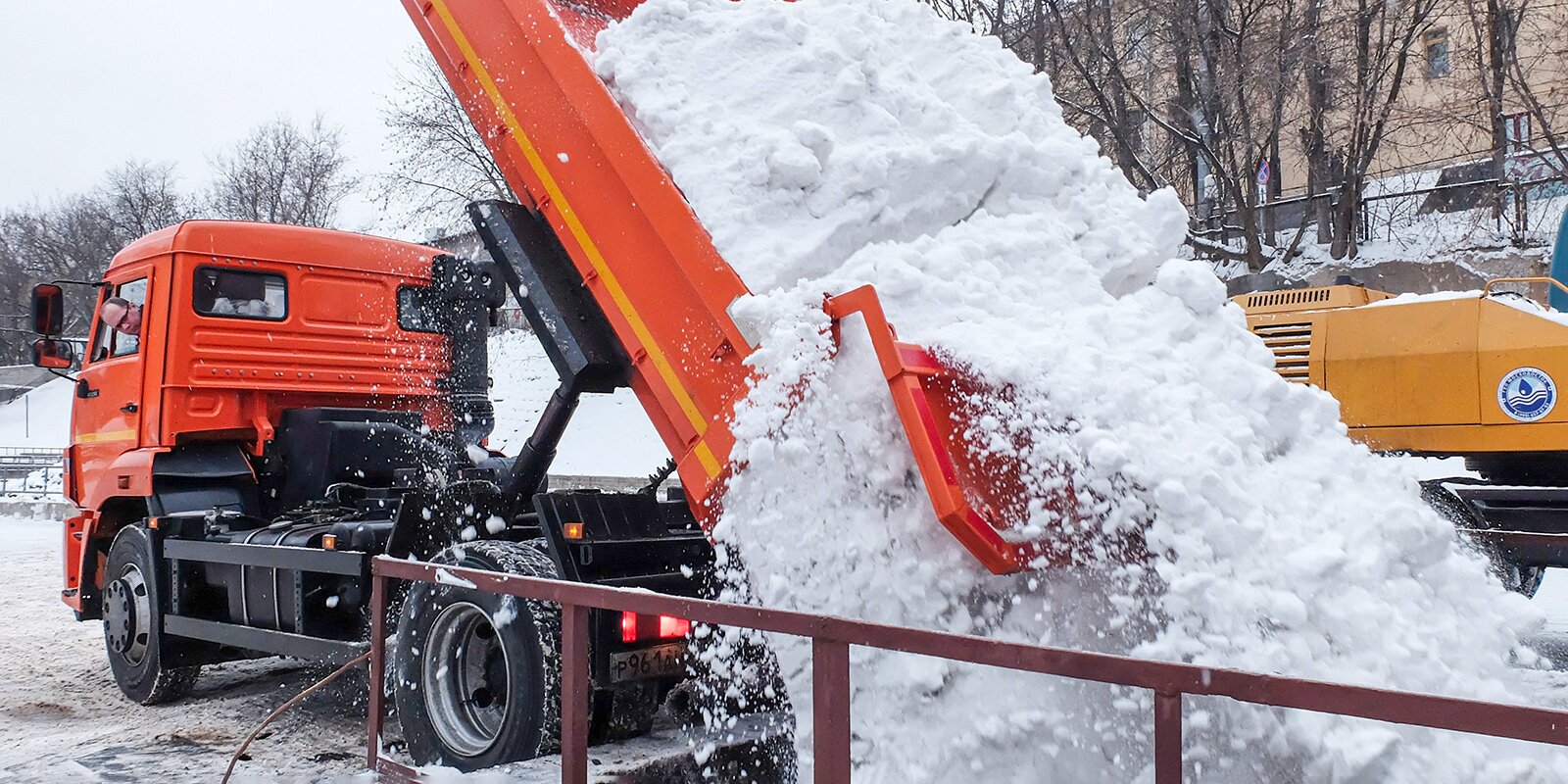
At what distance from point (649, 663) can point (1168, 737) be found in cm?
205

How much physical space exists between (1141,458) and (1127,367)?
0.37m

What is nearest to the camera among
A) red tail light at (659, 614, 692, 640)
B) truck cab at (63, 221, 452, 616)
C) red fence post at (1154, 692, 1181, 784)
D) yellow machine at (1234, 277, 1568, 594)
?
red fence post at (1154, 692, 1181, 784)

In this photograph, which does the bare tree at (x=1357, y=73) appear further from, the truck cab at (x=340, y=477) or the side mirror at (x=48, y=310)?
the side mirror at (x=48, y=310)

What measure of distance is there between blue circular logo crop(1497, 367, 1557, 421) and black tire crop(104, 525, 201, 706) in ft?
24.5

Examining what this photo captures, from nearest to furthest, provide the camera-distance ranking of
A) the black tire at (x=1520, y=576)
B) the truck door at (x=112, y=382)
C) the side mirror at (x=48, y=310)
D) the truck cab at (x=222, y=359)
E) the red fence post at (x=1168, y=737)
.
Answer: the red fence post at (x=1168, y=737) < the black tire at (x=1520, y=576) < the truck cab at (x=222, y=359) < the truck door at (x=112, y=382) < the side mirror at (x=48, y=310)

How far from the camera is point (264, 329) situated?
6441 mm

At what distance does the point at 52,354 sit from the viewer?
23.0ft

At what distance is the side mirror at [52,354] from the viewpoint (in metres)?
6.88

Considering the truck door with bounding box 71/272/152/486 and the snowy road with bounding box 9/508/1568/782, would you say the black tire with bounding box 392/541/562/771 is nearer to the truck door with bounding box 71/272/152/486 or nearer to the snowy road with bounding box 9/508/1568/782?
the snowy road with bounding box 9/508/1568/782

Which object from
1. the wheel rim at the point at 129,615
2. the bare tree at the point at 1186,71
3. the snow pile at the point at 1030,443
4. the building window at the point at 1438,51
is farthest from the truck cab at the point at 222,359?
the building window at the point at 1438,51

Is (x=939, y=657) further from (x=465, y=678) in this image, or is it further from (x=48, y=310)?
(x=48, y=310)

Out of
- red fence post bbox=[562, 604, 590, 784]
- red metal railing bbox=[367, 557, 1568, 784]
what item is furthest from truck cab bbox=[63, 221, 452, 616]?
red fence post bbox=[562, 604, 590, 784]

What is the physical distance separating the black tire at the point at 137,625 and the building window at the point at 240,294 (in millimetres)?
1258

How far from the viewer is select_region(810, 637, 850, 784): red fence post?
251 cm
